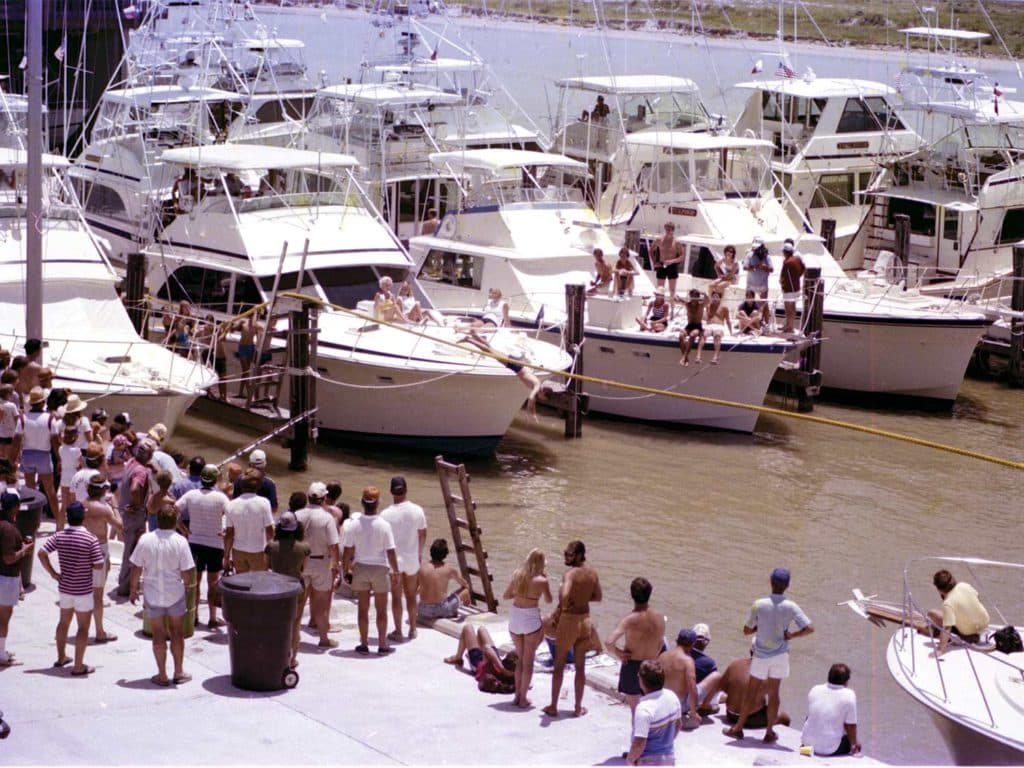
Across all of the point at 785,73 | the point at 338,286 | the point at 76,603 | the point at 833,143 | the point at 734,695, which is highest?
the point at 785,73

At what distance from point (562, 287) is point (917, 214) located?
7.95m

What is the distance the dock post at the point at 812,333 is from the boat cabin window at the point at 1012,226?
6093 mm

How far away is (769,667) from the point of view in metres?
11.9

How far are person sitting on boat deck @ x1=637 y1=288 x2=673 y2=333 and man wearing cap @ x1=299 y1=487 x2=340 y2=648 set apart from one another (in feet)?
40.3

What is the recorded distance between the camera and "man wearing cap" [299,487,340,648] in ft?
41.6

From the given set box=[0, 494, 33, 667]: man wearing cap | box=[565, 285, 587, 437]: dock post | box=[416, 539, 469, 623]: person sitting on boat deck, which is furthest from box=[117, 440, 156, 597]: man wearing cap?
box=[565, 285, 587, 437]: dock post

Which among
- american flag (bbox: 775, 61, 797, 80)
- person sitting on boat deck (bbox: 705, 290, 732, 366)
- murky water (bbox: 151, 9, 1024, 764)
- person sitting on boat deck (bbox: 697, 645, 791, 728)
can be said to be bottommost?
murky water (bbox: 151, 9, 1024, 764)

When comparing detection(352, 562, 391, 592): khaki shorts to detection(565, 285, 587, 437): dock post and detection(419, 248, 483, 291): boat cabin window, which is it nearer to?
detection(565, 285, 587, 437): dock post

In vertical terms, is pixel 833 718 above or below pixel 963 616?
below

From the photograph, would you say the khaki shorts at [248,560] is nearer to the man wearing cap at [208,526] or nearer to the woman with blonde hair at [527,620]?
the man wearing cap at [208,526]

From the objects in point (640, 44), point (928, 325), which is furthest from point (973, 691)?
point (640, 44)

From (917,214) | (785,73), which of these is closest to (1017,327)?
(917,214)

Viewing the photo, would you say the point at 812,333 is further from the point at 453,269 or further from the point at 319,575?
the point at 319,575

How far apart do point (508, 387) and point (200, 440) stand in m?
4.30
